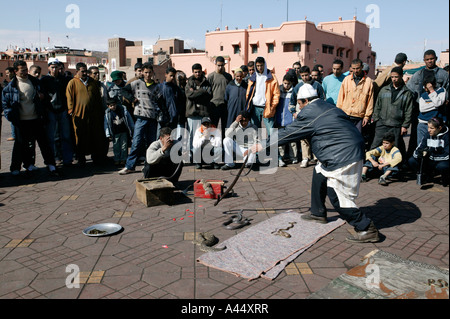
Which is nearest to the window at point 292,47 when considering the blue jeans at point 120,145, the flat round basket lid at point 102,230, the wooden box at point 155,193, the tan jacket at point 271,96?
the tan jacket at point 271,96

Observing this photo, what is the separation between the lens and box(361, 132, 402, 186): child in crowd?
23.0 feet

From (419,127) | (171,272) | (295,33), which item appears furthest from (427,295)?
(295,33)

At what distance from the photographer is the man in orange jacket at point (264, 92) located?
26.9 ft

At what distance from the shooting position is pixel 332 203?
469 cm

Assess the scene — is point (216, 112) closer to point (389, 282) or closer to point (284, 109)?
point (284, 109)

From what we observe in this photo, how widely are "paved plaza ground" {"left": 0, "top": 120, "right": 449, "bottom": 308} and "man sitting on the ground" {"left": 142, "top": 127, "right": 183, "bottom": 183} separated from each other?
0.48 m

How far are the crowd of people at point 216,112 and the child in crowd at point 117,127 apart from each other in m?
0.02

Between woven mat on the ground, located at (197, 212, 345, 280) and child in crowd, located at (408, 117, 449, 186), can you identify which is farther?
child in crowd, located at (408, 117, 449, 186)

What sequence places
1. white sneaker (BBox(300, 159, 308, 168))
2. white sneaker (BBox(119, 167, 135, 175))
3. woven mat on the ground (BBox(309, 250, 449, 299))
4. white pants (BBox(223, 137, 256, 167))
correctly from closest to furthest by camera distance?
woven mat on the ground (BBox(309, 250, 449, 299))
white sneaker (BBox(119, 167, 135, 175))
white pants (BBox(223, 137, 256, 167))
white sneaker (BBox(300, 159, 308, 168))

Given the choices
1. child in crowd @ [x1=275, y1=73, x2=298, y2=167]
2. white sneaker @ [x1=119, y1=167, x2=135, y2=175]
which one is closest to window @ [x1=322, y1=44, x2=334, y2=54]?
child in crowd @ [x1=275, y1=73, x2=298, y2=167]

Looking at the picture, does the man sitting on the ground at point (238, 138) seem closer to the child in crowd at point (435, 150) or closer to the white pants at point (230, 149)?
the white pants at point (230, 149)

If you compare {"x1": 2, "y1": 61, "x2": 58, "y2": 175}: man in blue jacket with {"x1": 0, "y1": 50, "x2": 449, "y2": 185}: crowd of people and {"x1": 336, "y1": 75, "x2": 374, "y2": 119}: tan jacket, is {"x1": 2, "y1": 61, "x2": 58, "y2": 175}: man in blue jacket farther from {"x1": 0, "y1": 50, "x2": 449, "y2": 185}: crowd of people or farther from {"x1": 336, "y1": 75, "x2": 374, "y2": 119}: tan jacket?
{"x1": 336, "y1": 75, "x2": 374, "y2": 119}: tan jacket

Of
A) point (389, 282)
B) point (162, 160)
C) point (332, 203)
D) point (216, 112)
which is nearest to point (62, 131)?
point (162, 160)

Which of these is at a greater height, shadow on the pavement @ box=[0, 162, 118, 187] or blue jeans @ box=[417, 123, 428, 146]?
blue jeans @ box=[417, 123, 428, 146]
